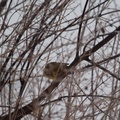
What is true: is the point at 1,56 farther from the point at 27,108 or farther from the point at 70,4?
the point at 70,4

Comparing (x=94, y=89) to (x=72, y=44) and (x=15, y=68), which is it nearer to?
(x=72, y=44)

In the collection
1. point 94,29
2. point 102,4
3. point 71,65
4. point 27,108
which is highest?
point 102,4

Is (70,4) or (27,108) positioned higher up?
(70,4)

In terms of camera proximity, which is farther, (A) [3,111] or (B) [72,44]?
(A) [3,111]

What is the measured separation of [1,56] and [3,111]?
307mm

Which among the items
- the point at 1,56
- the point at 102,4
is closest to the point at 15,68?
the point at 1,56

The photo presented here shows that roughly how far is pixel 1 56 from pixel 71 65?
0.37 meters

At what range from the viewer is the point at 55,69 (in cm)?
193

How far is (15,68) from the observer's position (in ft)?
6.58

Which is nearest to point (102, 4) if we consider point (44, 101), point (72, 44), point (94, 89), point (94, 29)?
point (94, 29)

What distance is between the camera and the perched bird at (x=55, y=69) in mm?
1887

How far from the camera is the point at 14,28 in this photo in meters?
2.05

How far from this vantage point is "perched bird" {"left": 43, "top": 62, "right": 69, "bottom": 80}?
74.3 inches

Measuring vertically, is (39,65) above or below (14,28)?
below
